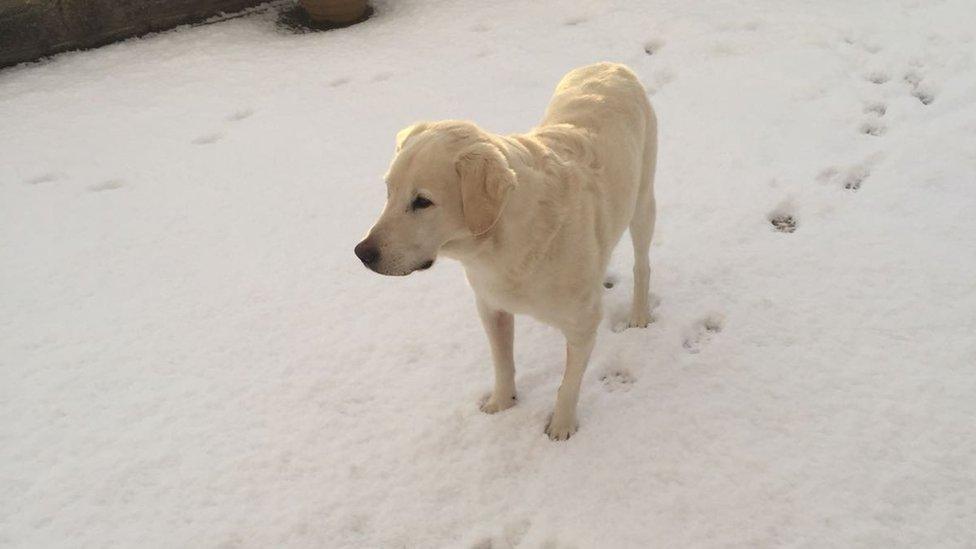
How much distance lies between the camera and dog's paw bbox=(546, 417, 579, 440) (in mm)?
2365

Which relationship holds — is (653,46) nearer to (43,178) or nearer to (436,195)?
(436,195)

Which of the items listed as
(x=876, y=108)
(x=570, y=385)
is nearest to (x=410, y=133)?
(x=570, y=385)

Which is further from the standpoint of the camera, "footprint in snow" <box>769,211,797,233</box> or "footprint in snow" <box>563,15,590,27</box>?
"footprint in snow" <box>563,15,590,27</box>

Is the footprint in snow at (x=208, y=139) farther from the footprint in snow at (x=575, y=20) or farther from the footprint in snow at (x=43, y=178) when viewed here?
the footprint in snow at (x=575, y=20)

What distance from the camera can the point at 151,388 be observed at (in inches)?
109

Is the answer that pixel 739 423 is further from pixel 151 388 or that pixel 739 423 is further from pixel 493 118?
pixel 493 118

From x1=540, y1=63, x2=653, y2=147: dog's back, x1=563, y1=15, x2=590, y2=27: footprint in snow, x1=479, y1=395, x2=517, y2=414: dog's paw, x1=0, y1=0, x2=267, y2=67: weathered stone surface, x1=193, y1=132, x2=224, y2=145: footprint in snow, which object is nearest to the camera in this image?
x1=540, y1=63, x2=653, y2=147: dog's back

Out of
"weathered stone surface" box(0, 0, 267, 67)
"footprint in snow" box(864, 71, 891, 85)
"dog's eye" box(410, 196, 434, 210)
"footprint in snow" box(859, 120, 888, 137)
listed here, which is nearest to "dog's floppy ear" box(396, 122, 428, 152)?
"dog's eye" box(410, 196, 434, 210)

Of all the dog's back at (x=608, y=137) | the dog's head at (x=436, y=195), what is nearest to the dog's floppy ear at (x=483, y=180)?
the dog's head at (x=436, y=195)

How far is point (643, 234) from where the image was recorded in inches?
105

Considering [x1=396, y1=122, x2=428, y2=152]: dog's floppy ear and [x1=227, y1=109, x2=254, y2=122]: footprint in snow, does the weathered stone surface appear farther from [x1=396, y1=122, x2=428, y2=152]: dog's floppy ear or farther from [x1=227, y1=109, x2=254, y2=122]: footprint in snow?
[x1=396, y1=122, x2=428, y2=152]: dog's floppy ear

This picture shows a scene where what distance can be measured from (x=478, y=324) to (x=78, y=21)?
14.8 ft

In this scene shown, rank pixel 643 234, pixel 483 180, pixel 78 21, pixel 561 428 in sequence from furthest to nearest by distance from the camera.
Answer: pixel 78 21
pixel 643 234
pixel 561 428
pixel 483 180

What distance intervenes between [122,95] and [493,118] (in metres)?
2.84
